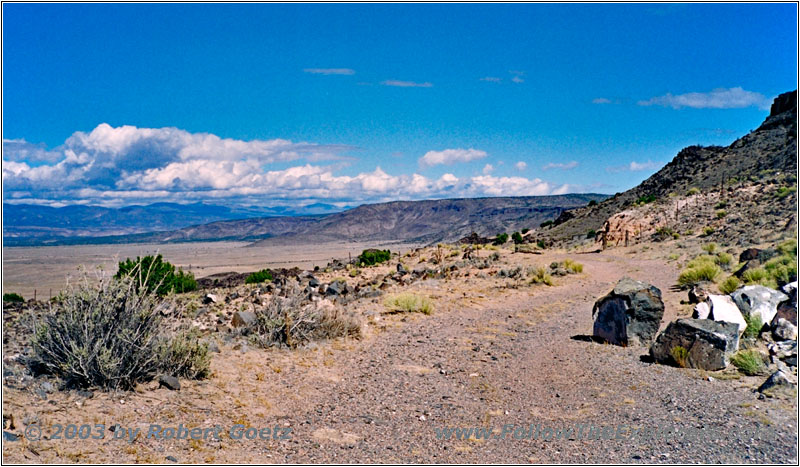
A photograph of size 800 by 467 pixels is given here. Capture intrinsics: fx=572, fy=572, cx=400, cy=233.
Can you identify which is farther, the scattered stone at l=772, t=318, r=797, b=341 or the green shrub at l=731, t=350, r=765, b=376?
the scattered stone at l=772, t=318, r=797, b=341

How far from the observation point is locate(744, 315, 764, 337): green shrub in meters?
9.18

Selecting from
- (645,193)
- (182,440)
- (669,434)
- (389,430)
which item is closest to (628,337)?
(669,434)

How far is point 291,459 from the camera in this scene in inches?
205

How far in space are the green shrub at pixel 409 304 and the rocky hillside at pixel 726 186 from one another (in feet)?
61.2

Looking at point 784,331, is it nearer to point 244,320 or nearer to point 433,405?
point 433,405

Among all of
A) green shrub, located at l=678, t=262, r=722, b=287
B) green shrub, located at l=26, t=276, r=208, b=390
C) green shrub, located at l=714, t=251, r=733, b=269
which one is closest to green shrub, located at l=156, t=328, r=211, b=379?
green shrub, located at l=26, t=276, r=208, b=390

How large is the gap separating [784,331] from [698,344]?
211 cm

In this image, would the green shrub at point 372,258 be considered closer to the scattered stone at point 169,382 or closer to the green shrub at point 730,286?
the green shrub at point 730,286

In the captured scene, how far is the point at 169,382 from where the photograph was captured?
6.47 m

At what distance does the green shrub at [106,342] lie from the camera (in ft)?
20.1

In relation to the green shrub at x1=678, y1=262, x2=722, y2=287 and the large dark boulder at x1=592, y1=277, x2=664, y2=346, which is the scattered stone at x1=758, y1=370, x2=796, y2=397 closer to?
the large dark boulder at x1=592, y1=277, x2=664, y2=346

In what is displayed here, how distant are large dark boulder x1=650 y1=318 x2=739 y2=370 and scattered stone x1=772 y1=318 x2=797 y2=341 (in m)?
1.28

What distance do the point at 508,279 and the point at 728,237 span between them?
44.6ft

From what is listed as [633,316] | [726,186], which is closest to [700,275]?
[633,316]
